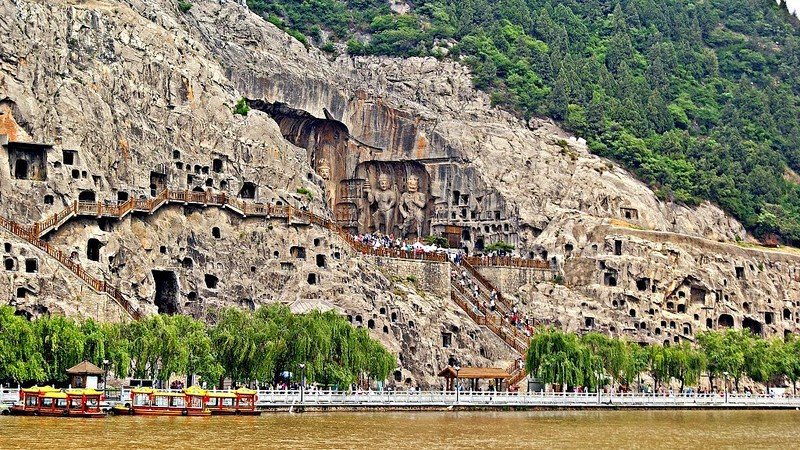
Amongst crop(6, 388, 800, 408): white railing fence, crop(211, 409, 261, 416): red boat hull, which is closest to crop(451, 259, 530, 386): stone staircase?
crop(6, 388, 800, 408): white railing fence

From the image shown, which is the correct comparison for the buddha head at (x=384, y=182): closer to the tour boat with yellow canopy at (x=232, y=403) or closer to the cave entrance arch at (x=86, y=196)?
the cave entrance arch at (x=86, y=196)

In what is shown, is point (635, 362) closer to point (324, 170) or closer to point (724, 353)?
point (724, 353)

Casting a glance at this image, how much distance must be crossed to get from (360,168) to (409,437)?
208 ft

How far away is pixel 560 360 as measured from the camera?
102 m

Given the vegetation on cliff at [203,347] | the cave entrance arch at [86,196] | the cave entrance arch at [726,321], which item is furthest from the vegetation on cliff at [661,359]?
the cave entrance arch at [86,196]

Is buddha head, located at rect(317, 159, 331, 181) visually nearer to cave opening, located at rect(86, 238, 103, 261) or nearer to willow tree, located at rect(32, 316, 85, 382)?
cave opening, located at rect(86, 238, 103, 261)

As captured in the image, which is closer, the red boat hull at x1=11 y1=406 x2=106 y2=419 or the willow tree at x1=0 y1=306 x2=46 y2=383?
the red boat hull at x1=11 y1=406 x2=106 y2=419

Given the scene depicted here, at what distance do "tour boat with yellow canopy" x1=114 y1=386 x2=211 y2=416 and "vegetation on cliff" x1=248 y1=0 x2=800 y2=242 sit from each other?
72217mm

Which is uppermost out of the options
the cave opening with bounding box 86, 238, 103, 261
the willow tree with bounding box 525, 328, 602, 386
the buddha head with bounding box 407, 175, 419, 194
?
the buddha head with bounding box 407, 175, 419, 194

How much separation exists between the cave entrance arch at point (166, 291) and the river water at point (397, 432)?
21.3 metres

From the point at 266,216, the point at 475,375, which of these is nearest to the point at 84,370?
the point at 475,375

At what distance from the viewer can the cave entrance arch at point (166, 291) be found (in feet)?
339

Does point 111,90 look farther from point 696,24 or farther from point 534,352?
point 696,24

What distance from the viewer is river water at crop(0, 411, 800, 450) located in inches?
2564
